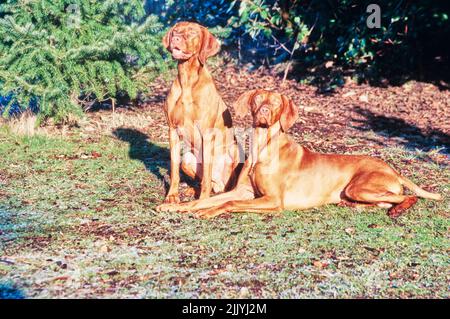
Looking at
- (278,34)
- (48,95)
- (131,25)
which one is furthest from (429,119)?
(48,95)

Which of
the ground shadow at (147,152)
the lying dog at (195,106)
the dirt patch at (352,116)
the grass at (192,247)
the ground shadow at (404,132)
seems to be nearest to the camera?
the grass at (192,247)

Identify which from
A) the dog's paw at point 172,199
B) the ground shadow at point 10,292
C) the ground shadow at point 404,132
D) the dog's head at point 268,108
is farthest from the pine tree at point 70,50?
the ground shadow at point 10,292

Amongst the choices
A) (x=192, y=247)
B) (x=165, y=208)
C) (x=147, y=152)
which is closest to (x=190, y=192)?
(x=165, y=208)

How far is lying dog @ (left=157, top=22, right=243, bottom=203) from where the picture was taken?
5836 mm

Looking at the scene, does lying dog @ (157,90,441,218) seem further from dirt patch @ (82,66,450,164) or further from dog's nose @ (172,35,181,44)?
dirt patch @ (82,66,450,164)

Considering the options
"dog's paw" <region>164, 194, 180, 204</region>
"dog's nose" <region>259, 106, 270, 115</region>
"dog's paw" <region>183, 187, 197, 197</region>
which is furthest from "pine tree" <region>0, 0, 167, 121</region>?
"dog's nose" <region>259, 106, 270, 115</region>

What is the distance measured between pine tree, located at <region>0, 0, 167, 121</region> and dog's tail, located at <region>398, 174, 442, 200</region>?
4126mm

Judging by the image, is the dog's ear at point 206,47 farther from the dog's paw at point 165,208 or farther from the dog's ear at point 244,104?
the dog's paw at point 165,208

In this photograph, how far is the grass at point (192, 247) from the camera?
4.04 m

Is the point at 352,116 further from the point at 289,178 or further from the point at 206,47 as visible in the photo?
the point at 206,47

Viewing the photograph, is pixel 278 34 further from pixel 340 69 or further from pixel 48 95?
pixel 48 95

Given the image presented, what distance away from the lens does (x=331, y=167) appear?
19.2 ft

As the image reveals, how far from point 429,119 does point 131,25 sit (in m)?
4.42

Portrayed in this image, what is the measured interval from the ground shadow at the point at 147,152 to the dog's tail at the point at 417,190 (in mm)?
2176
